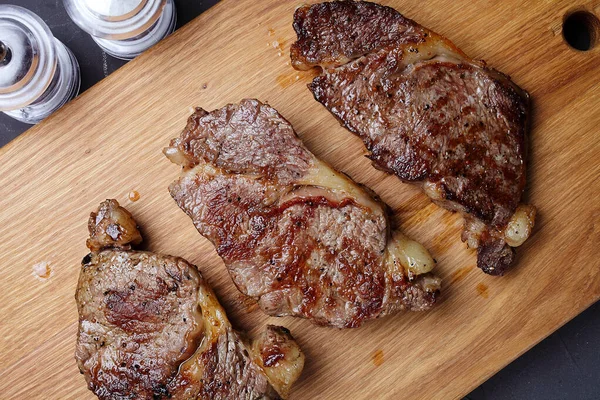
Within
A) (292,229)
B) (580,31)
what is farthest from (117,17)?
(580,31)

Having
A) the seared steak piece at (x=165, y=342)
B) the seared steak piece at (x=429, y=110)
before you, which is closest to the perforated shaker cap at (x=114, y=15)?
the seared steak piece at (x=429, y=110)

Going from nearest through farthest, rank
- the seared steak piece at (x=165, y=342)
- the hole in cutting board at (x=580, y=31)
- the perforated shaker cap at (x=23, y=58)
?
the seared steak piece at (x=165, y=342)
the perforated shaker cap at (x=23, y=58)
the hole in cutting board at (x=580, y=31)

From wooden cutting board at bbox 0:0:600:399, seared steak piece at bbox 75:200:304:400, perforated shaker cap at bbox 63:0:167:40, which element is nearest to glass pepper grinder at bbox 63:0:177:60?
perforated shaker cap at bbox 63:0:167:40

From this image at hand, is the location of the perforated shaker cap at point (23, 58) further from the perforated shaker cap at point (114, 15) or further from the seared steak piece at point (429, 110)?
the seared steak piece at point (429, 110)

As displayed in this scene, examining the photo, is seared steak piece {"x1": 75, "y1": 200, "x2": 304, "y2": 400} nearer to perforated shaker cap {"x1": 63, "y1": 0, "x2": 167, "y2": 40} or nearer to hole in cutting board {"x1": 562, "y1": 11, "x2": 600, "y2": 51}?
perforated shaker cap {"x1": 63, "y1": 0, "x2": 167, "y2": 40}

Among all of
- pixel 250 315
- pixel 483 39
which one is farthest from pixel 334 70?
pixel 250 315

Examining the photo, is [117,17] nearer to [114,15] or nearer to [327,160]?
[114,15]
